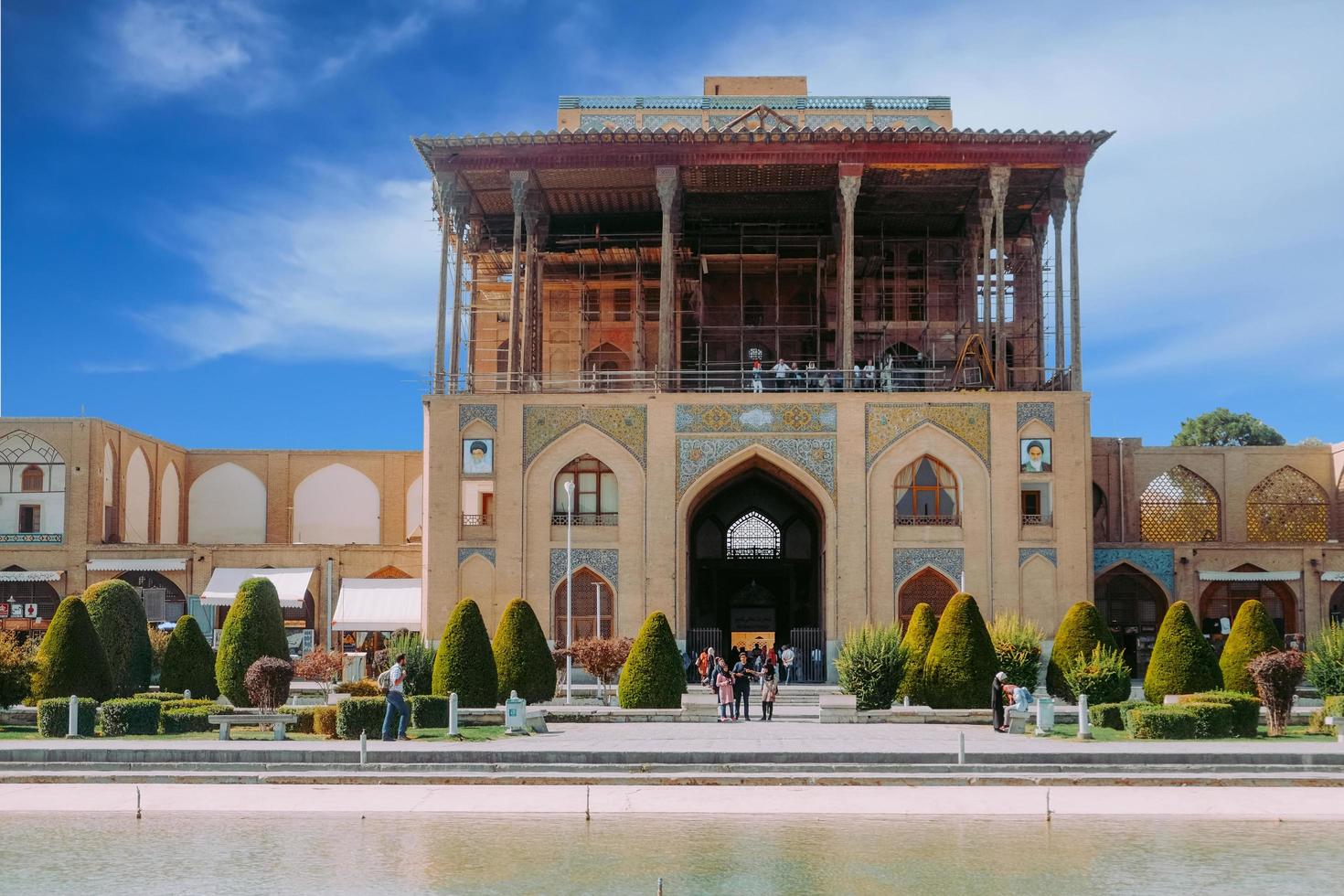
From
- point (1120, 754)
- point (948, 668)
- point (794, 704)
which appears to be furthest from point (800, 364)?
point (1120, 754)

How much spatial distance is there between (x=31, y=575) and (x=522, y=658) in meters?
16.9

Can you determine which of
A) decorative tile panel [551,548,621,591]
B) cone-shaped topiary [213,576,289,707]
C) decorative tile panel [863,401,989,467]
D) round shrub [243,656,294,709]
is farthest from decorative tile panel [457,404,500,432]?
round shrub [243,656,294,709]

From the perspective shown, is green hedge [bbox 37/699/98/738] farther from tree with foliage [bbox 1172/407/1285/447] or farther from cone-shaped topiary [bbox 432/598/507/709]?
tree with foliage [bbox 1172/407/1285/447]

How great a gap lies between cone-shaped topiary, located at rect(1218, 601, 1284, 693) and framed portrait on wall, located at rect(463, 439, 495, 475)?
49.4 feet

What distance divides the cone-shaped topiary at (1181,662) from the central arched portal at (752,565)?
12.6 metres

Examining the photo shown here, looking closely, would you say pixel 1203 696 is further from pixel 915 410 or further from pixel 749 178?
pixel 749 178

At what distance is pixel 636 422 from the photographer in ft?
104

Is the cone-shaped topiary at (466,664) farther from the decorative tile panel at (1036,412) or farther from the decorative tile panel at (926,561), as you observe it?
the decorative tile panel at (1036,412)

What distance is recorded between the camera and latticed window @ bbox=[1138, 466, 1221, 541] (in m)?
37.9

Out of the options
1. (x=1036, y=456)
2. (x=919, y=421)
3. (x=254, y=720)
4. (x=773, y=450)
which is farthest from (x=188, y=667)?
(x=1036, y=456)

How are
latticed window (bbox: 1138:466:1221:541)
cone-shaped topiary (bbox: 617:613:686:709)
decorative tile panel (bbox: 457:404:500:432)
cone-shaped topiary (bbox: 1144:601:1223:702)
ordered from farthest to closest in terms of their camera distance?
latticed window (bbox: 1138:466:1221:541)
decorative tile panel (bbox: 457:404:500:432)
cone-shaped topiary (bbox: 617:613:686:709)
cone-shaped topiary (bbox: 1144:601:1223:702)

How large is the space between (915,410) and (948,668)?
887 centimetres

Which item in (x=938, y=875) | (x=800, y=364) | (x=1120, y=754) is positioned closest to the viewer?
(x=938, y=875)

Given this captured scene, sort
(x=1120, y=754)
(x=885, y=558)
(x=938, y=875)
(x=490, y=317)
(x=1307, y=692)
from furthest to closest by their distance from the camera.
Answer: (x=490, y=317), (x=885, y=558), (x=1307, y=692), (x=1120, y=754), (x=938, y=875)
